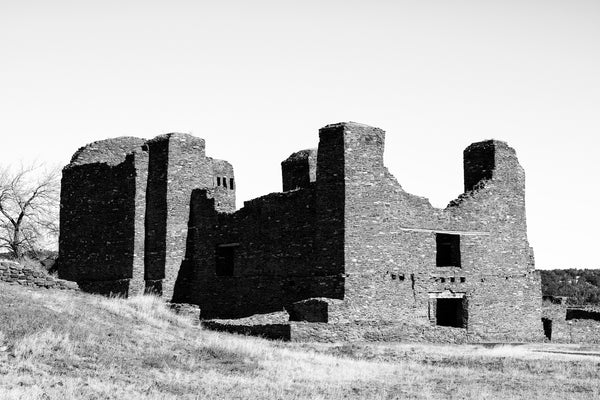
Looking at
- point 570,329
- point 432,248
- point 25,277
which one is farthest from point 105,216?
point 570,329

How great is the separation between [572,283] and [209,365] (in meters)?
66.8

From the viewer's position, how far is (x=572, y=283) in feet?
263

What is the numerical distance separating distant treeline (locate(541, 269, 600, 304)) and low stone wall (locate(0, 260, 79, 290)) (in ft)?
168

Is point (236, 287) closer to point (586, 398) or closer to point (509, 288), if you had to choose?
point (509, 288)

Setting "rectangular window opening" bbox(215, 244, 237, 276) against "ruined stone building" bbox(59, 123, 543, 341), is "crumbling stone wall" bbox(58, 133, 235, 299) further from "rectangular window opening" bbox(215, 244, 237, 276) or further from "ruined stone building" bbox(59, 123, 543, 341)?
"rectangular window opening" bbox(215, 244, 237, 276)

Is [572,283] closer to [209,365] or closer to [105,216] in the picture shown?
[105,216]

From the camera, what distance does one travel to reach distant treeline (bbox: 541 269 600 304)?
73.2 meters

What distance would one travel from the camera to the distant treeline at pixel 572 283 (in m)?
73.2

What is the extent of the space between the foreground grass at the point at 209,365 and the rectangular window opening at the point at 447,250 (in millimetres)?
6851

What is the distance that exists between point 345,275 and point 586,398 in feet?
40.9

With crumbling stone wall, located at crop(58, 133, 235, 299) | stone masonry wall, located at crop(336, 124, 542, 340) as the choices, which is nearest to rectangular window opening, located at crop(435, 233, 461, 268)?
stone masonry wall, located at crop(336, 124, 542, 340)

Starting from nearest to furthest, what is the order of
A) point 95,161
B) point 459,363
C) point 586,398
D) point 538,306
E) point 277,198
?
point 586,398 → point 459,363 → point 277,198 → point 538,306 → point 95,161

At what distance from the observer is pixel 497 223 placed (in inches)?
1299

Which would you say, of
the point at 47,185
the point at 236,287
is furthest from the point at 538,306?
the point at 47,185
